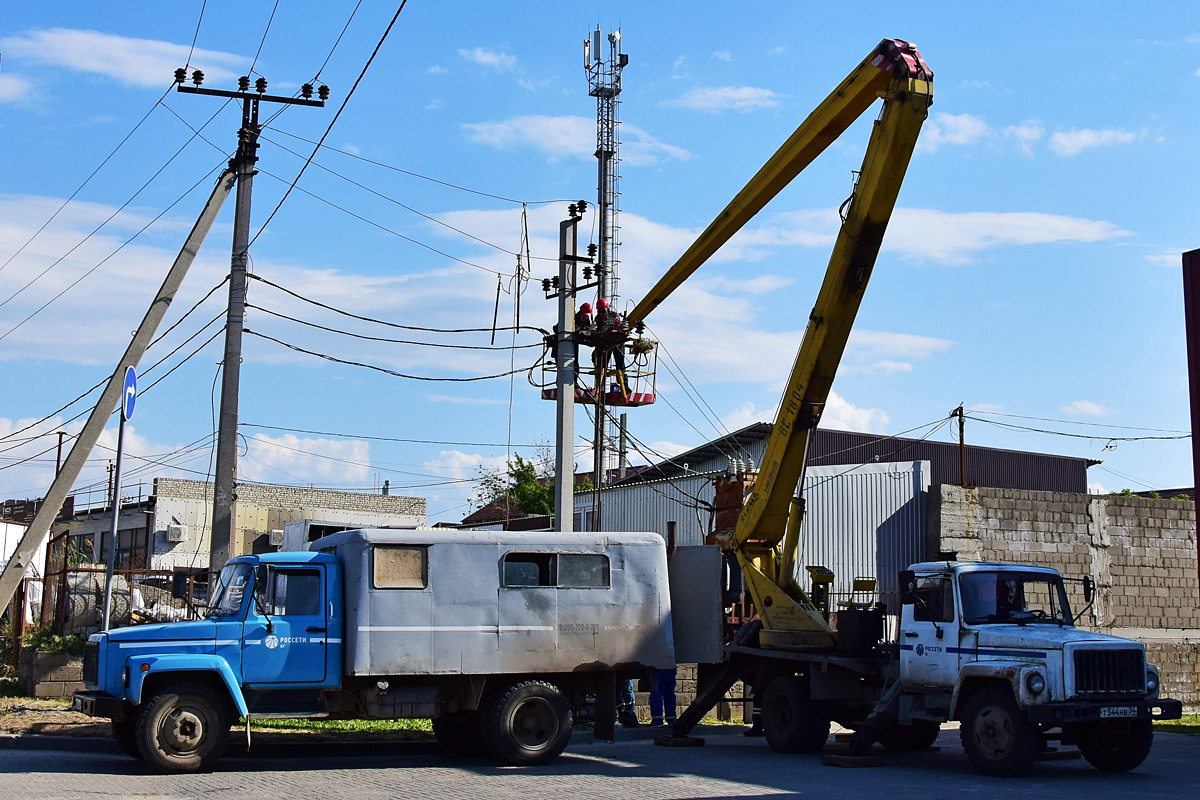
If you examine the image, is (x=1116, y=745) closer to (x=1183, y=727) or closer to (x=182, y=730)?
(x=1183, y=727)

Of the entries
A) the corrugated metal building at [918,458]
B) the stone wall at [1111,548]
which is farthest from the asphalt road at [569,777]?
the corrugated metal building at [918,458]

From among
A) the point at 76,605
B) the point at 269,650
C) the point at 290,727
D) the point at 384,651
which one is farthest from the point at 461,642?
the point at 76,605

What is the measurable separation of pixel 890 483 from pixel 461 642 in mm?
15148

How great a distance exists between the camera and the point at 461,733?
47.4 ft

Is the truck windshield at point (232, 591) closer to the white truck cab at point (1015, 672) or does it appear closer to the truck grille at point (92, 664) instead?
the truck grille at point (92, 664)

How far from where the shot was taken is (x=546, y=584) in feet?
45.8

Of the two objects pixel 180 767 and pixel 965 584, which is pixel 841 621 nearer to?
pixel 965 584

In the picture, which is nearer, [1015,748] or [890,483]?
[1015,748]

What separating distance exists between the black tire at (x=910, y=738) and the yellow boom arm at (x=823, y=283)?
61.7 inches

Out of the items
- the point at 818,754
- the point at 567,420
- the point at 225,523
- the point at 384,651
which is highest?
the point at 567,420

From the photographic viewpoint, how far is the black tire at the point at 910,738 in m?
15.7

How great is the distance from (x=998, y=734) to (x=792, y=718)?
3.16m

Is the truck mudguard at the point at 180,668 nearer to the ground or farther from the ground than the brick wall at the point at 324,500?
nearer to the ground

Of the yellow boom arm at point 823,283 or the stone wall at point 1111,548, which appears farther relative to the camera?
the stone wall at point 1111,548
